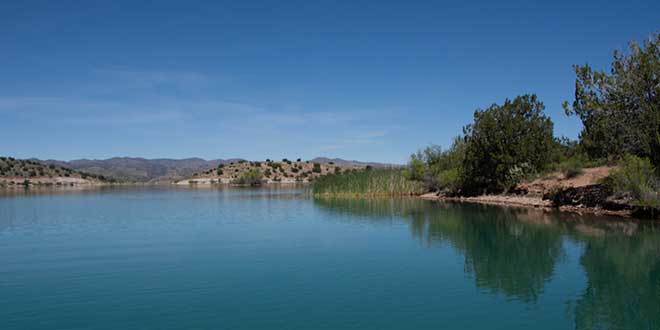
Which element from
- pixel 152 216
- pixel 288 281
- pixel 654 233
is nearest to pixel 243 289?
pixel 288 281

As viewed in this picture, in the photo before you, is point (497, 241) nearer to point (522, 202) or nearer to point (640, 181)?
point (640, 181)

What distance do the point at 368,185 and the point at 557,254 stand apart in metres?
30.6

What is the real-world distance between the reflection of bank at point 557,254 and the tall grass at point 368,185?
17.0 meters

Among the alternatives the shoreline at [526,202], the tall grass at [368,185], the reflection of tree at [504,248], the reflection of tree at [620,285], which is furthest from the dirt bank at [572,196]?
the reflection of tree at [620,285]

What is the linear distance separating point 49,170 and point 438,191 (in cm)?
8931

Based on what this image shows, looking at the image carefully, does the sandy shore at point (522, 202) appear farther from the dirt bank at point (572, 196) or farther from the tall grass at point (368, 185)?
the tall grass at point (368, 185)

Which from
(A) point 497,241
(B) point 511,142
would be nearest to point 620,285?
(A) point 497,241

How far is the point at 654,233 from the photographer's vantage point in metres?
19.8

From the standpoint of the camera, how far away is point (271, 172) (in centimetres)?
10956

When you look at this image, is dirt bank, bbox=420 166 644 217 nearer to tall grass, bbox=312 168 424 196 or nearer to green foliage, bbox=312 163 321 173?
A: tall grass, bbox=312 168 424 196

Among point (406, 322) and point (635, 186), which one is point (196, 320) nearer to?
point (406, 322)

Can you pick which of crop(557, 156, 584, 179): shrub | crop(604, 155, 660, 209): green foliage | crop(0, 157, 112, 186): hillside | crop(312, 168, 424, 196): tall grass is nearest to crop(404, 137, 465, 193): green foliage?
crop(312, 168, 424, 196): tall grass

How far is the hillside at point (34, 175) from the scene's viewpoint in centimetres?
9205

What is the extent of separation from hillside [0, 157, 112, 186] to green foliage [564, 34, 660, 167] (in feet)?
300
